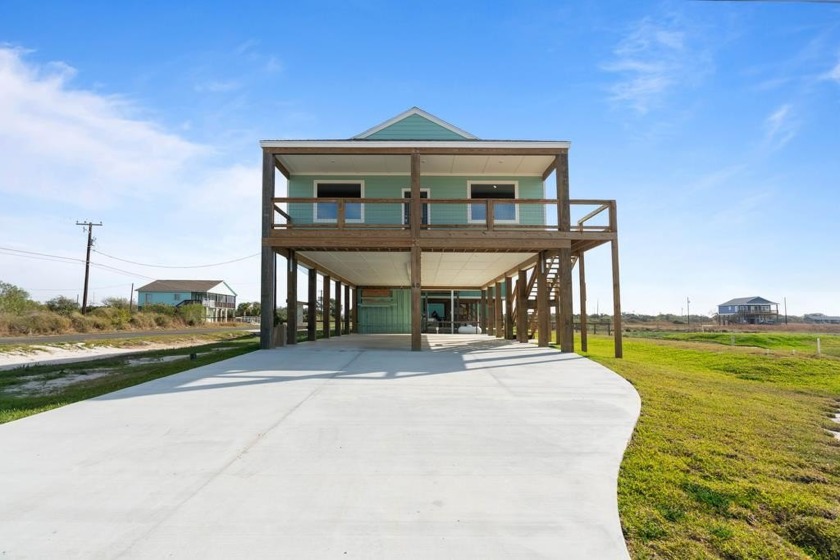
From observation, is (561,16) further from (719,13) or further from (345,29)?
(345,29)

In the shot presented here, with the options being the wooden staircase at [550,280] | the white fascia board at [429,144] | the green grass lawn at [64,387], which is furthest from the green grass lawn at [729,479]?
the white fascia board at [429,144]

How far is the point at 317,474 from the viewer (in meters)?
3.50

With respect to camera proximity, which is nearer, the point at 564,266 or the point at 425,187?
the point at 564,266

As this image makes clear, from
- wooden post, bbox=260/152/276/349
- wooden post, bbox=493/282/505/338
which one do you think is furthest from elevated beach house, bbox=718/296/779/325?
wooden post, bbox=260/152/276/349

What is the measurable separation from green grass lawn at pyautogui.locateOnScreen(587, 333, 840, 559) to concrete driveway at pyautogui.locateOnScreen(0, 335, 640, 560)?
0.25 metres

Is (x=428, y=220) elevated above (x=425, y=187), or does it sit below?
below

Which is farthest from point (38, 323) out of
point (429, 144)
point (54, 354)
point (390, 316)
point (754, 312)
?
point (754, 312)

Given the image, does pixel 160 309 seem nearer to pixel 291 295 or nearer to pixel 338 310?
pixel 338 310

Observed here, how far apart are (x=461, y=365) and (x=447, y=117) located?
1222 centimetres

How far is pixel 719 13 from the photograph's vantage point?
798 centimetres

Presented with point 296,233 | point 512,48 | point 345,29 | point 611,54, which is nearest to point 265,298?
point 296,233

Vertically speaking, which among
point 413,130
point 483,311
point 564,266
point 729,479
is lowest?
point 729,479

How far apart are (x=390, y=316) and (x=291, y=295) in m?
10.9

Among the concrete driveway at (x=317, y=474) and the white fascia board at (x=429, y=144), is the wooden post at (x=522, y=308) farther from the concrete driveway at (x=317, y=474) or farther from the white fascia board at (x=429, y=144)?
the concrete driveway at (x=317, y=474)
